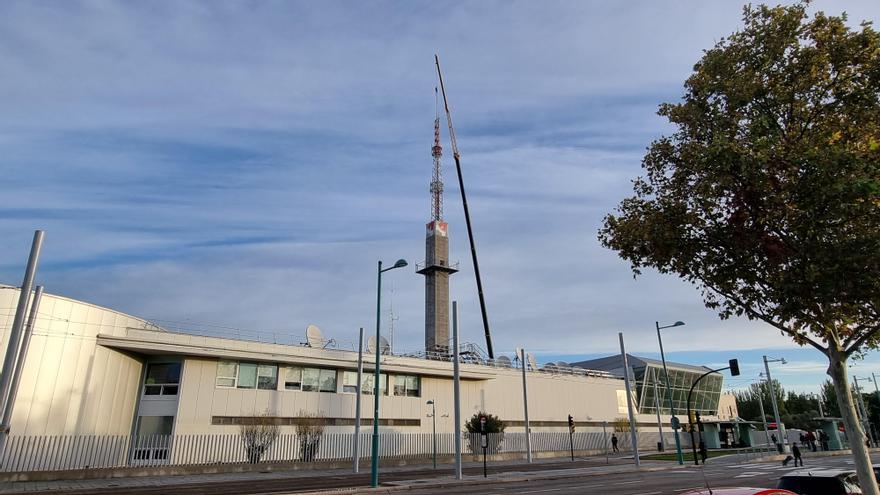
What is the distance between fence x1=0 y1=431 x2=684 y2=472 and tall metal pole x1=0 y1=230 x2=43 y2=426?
10912 millimetres

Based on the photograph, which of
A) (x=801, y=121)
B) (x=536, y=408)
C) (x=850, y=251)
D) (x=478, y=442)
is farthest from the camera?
(x=536, y=408)

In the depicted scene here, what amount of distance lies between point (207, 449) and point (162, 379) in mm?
6614

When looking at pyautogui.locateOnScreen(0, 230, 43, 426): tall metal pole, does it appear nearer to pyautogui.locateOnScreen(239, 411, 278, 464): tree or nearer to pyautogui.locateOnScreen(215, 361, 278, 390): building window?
pyautogui.locateOnScreen(239, 411, 278, 464): tree

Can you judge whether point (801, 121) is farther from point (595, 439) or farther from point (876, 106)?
point (595, 439)

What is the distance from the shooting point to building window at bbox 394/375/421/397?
133 feet

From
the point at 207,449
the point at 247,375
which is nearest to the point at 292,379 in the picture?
the point at 247,375

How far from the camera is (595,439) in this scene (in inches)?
1961

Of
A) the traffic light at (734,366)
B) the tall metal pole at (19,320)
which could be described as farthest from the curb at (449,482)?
the tall metal pole at (19,320)

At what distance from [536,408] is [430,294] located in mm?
20184

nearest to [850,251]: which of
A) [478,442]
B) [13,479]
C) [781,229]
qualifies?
[781,229]

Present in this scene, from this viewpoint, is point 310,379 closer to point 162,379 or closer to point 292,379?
Result: point 292,379

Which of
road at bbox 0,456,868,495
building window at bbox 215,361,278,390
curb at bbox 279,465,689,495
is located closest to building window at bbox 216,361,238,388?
building window at bbox 215,361,278,390

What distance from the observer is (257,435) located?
30906 mm

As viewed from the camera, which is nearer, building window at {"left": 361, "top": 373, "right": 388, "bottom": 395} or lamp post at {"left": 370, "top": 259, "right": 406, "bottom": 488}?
lamp post at {"left": 370, "top": 259, "right": 406, "bottom": 488}
